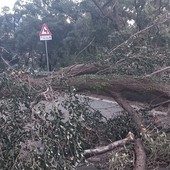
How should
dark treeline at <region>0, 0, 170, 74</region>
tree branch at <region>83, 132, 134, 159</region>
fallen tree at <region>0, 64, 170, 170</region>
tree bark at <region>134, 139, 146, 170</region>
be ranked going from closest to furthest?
tree bark at <region>134, 139, 146, 170</region> → tree branch at <region>83, 132, 134, 159</region> → fallen tree at <region>0, 64, 170, 170</region> → dark treeline at <region>0, 0, 170, 74</region>

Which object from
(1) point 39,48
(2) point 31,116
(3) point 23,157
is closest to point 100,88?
(2) point 31,116

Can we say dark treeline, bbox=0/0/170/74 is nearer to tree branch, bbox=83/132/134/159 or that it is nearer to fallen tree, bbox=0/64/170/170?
fallen tree, bbox=0/64/170/170

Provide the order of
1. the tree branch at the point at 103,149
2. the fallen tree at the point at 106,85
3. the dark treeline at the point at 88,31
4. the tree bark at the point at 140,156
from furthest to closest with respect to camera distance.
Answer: the dark treeline at the point at 88,31
the fallen tree at the point at 106,85
the tree branch at the point at 103,149
the tree bark at the point at 140,156

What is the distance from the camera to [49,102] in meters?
4.09

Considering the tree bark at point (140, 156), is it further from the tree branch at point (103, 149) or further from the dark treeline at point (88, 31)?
the dark treeline at point (88, 31)

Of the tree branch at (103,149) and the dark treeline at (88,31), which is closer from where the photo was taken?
the tree branch at (103,149)

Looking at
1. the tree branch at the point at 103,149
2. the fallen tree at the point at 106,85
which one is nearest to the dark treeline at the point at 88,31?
the fallen tree at the point at 106,85

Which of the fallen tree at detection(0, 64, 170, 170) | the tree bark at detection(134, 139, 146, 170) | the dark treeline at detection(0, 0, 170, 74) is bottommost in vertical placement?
the tree bark at detection(134, 139, 146, 170)

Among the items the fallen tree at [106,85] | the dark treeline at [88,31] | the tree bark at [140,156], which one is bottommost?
the tree bark at [140,156]

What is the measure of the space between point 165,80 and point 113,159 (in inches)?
63.7

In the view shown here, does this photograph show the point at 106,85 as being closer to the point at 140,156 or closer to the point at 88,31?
the point at 140,156

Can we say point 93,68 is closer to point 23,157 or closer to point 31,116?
point 31,116

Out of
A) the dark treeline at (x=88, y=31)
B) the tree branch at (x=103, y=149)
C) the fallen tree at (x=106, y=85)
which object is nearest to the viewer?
the tree branch at (x=103, y=149)

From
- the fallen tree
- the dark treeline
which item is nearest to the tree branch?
the fallen tree
